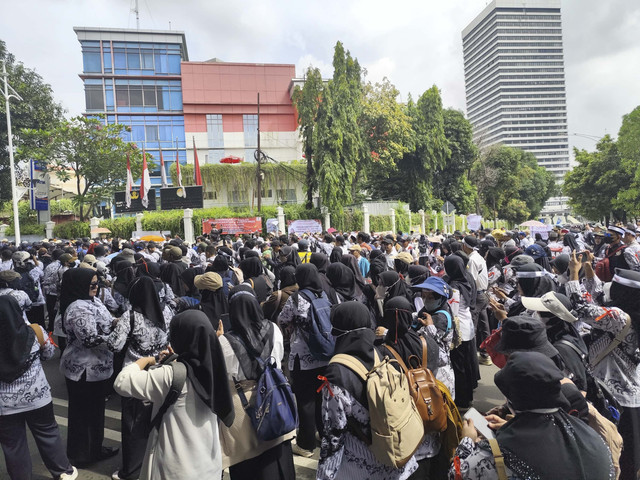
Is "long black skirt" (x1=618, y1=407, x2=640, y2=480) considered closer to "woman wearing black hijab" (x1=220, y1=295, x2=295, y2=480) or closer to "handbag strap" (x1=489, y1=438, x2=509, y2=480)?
"handbag strap" (x1=489, y1=438, x2=509, y2=480)

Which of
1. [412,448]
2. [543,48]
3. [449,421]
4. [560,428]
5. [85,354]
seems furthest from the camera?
[543,48]

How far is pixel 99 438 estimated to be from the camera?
162 inches

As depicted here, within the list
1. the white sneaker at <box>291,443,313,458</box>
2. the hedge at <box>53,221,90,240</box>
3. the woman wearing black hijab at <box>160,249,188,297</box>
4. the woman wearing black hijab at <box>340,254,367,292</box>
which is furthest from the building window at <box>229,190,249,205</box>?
the white sneaker at <box>291,443,313,458</box>

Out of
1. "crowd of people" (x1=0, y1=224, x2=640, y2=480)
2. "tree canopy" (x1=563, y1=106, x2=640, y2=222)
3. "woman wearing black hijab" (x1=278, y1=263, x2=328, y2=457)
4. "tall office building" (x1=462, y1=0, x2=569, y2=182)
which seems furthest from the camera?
"tall office building" (x1=462, y1=0, x2=569, y2=182)

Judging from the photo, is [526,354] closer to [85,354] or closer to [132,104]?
[85,354]

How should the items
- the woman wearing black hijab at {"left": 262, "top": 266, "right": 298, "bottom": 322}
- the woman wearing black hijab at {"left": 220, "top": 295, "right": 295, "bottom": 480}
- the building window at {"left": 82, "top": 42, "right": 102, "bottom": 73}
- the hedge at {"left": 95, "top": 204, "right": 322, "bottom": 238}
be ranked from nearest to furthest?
1. the woman wearing black hijab at {"left": 220, "top": 295, "right": 295, "bottom": 480}
2. the woman wearing black hijab at {"left": 262, "top": 266, "right": 298, "bottom": 322}
3. the hedge at {"left": 95, "top": 204, "right": 322, "bottom": 238}
4. the building window at {"left": 82, "top": 42, "right": 102, "bottom": 73}

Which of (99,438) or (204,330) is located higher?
(204,330)

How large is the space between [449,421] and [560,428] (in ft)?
3.85

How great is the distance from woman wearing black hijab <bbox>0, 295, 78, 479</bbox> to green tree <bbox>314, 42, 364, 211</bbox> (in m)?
23.6

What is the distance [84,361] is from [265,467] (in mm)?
2042

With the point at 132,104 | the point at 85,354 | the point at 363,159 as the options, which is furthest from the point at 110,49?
the point at 85,354

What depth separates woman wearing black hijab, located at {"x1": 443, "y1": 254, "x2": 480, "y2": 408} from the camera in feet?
16.6

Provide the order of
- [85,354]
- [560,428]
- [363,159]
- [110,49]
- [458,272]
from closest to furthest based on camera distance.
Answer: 1. [560,428]
2. [85,354]
3. [458,272]
4. [363,159]
5. [110,49]

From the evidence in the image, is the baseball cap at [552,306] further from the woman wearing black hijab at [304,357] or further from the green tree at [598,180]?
the green tree at [598,180]
